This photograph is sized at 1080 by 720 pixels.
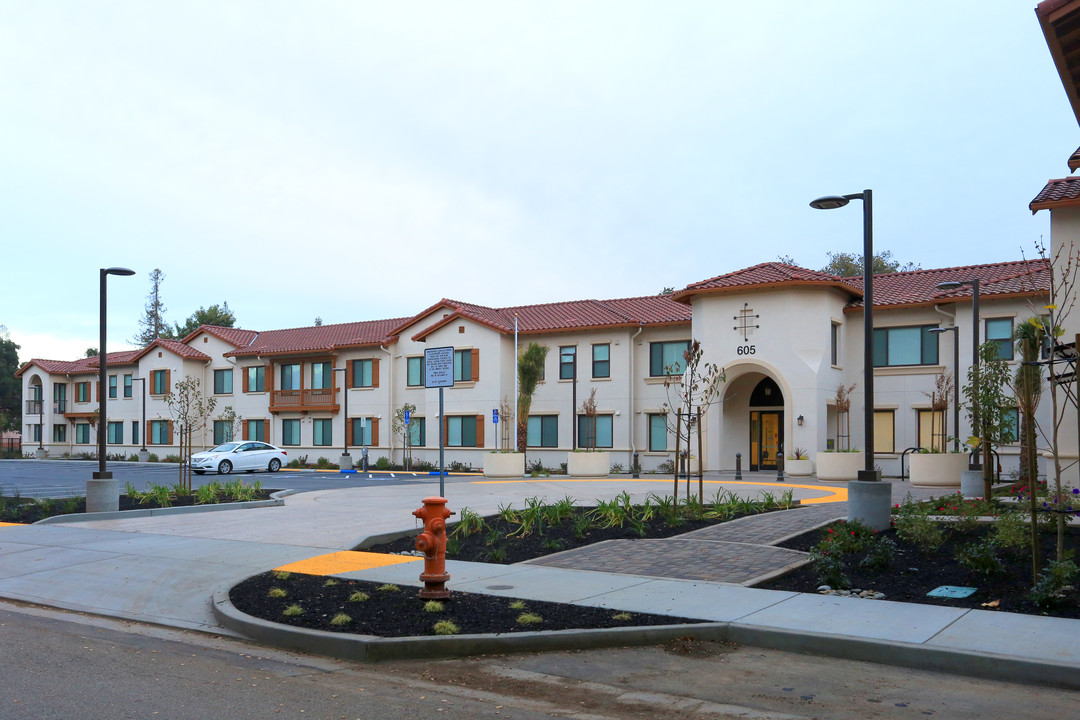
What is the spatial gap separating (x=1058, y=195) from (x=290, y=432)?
136 feet

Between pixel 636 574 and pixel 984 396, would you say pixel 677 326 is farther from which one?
pixel 636 574

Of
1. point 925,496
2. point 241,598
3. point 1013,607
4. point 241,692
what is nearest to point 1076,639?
point 1013,607

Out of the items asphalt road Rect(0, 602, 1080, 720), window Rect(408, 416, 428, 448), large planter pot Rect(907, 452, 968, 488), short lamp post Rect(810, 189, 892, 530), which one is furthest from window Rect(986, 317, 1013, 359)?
asphalt road Rect(0, 602, 1080, 720)

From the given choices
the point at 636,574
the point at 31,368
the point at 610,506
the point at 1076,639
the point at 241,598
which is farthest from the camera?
the point at 31,368

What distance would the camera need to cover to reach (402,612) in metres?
9.09

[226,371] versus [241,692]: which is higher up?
[226,371]

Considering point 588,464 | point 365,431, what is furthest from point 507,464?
point 365,431

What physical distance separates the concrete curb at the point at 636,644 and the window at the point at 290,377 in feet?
141

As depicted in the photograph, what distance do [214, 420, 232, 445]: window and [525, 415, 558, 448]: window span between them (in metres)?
20.4

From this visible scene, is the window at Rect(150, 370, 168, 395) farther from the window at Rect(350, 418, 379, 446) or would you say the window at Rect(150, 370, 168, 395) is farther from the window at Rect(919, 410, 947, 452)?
the window at Rect(919, 410, 947, 452)

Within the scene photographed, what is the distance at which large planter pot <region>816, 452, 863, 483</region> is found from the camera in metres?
29.7

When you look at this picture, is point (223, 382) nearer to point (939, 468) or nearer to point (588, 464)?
point (588, 464)

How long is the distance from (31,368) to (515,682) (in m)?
68.1

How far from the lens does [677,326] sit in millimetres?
38094
